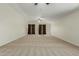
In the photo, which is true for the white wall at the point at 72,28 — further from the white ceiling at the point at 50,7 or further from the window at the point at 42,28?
the window at the point at 42,28

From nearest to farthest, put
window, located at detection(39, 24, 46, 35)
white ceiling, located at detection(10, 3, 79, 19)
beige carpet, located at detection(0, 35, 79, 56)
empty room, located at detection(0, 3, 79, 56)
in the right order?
beige carpet, located at detection(0, 35, 79, 56) < empty room, located at detection(0, 3, 79, 56) < white ceiling, located at detection(10, 3, 79, 19) < window, located at detection(39, 24, 46, 35)

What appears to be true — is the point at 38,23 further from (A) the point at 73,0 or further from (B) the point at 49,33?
(A) the point at 73,0

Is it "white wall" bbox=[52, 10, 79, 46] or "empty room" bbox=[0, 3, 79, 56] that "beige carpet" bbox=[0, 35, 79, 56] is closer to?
"empty room" bbox=[0, 3, 79, 56]

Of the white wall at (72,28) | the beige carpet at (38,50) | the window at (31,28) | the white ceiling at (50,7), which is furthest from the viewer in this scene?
the window at (31,28)

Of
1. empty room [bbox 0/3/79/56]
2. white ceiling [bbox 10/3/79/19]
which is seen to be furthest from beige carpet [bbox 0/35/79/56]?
white ceiling [bbox 10/3/79/19]

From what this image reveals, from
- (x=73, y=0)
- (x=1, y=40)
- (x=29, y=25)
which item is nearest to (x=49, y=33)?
(x=29, y=25)

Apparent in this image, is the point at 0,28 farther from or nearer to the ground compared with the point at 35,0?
nearer to the ground

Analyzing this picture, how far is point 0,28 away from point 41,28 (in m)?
10.8

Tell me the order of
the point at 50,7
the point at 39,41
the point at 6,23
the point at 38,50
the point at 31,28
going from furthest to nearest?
the point at 31,28 < the point at 39,41 < the point at 50,7 < the point at 6,23 < the point at 38,50

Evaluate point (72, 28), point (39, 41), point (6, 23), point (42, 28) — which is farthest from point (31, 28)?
point (72, 28)

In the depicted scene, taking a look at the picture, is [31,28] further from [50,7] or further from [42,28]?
[50,7]

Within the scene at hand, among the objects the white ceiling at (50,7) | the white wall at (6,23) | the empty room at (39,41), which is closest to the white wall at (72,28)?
the empty room at (39,41)

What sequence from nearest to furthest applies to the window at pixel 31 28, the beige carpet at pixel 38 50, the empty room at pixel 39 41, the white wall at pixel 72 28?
the beige carpet at pixel 38 50 → the empty room at pixel 39 41 → the white wall at pixel 72 28 → the window at pixel 31 28

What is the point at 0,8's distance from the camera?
487 cm
